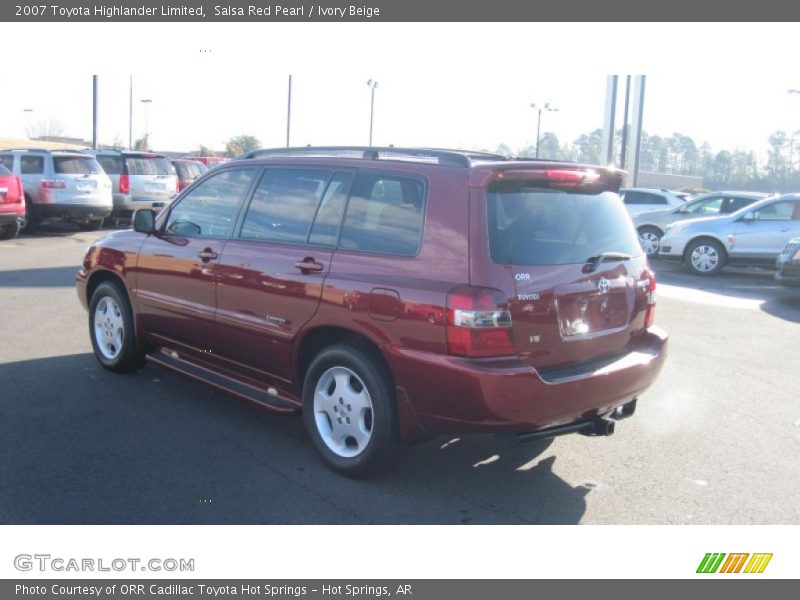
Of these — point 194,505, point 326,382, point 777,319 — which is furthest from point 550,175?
point 777,319

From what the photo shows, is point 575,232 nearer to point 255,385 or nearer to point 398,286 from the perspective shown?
point 398,286

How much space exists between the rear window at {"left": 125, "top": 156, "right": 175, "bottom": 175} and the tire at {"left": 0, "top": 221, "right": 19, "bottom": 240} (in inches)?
165

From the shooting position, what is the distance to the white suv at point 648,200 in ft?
64.4

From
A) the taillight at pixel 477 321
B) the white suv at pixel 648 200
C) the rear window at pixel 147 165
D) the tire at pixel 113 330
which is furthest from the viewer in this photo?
the rear window at pixel 147 165

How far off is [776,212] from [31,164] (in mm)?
15426

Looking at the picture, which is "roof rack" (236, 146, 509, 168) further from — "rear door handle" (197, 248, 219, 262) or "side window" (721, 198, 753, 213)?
"side window" (721, 198, 753, 213)

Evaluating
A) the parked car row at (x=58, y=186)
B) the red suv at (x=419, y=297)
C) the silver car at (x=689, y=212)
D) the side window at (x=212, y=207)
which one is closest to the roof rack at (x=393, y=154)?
the red suv at (x=419, y=297)

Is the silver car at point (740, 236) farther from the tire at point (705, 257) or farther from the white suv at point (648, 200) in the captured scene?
the white suv at point (648, 200)

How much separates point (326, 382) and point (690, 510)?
2107mm

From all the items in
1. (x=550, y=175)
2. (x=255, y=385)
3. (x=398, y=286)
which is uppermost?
(x=550, y=175)

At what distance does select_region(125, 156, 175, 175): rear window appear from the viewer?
66.1 feet

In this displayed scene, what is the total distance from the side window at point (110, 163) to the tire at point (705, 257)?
14.1m

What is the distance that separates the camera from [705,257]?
14641mm

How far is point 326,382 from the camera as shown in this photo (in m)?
4.55
